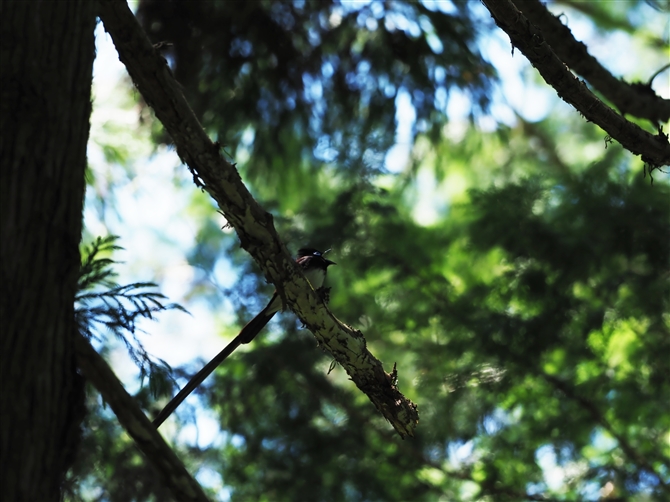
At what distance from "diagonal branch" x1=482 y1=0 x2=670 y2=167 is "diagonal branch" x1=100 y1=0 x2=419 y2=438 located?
1384mm

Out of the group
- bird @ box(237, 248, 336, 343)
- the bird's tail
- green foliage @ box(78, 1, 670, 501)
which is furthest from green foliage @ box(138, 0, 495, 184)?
the bird's tail

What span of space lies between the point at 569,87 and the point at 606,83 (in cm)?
194

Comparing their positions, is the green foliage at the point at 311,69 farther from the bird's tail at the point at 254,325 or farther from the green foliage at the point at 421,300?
the bird's tail at the point at 254,325

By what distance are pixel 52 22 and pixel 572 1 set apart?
11767 millimetres

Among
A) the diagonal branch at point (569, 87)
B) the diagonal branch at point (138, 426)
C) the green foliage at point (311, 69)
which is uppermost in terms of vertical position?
the green foliage at point (311, 69)

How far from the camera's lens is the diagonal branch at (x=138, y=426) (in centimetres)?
212

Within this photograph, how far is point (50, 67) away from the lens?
2.19 meters

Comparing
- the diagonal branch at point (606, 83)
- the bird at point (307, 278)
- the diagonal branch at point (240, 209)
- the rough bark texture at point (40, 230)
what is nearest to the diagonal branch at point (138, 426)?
the rough bark texture at point (40, 230)

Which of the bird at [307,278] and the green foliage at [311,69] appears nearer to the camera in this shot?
the bird at [307,278]

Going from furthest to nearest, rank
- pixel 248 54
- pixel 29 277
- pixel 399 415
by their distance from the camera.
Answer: pixel 248 54
pixel 399 415
pixel 29 277

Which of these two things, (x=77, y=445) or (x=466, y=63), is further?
(x=466, y=63)

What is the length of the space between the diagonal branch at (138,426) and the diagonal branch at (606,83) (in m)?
3.65

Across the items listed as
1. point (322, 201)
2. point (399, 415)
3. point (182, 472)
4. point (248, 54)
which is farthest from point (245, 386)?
point (182, 472)

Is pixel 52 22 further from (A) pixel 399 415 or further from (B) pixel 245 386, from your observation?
(B) pixel 245 386
